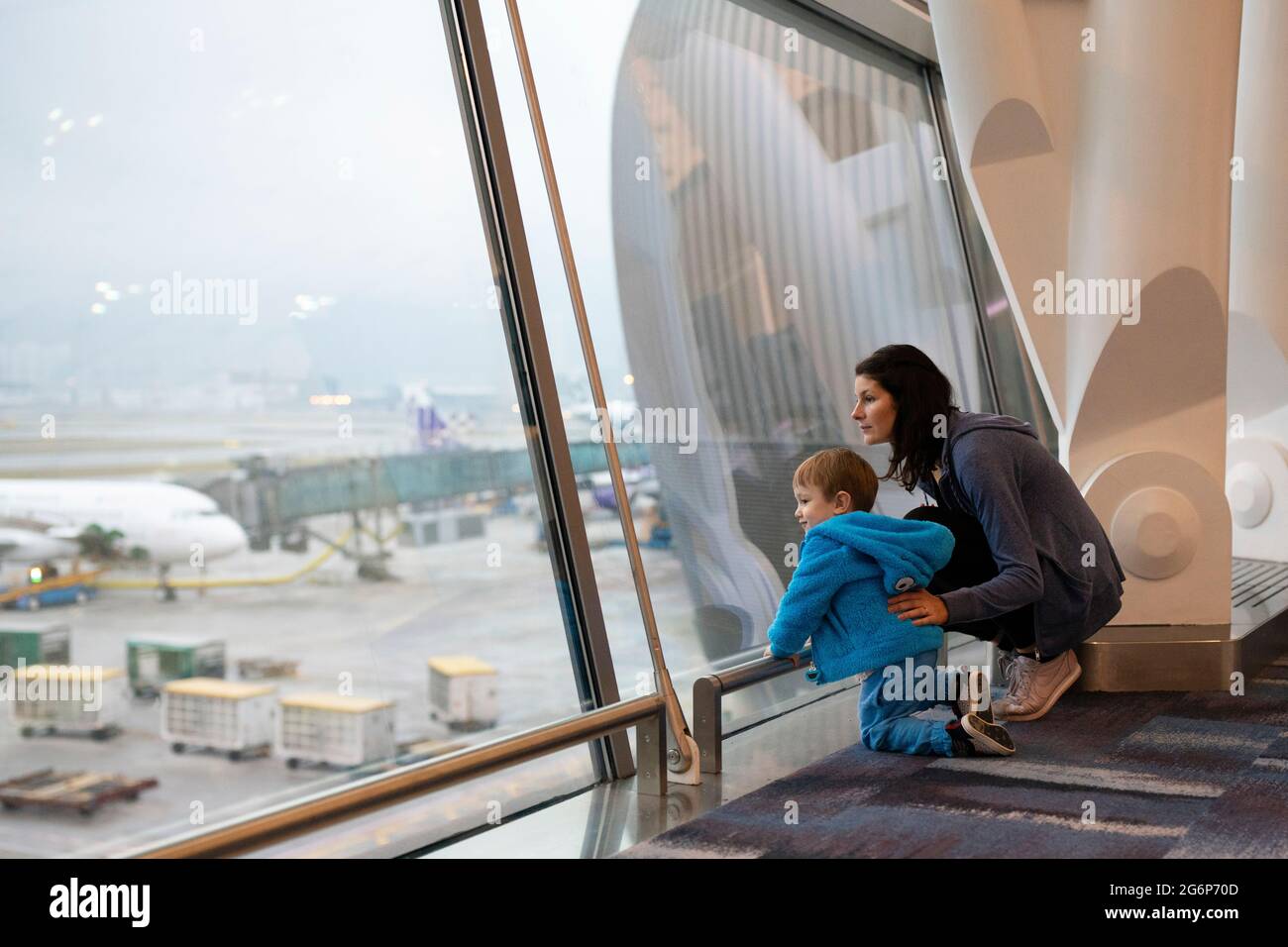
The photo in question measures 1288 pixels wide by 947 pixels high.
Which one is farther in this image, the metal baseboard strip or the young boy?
the metal baseboard strip

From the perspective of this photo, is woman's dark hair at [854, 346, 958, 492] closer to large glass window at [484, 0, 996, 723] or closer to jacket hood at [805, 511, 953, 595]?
jacket hood at [805, 511, 953, 595]

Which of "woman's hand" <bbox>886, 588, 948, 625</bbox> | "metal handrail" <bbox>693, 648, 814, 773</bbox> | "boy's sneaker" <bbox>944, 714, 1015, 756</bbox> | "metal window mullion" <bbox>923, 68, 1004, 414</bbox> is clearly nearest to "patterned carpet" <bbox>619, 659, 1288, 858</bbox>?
"boy's sneaker" <bbox>944, 714, 1015, 756</bbox>

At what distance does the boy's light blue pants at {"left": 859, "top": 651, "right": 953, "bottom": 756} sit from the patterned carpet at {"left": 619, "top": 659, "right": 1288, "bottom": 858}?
0.03 metres

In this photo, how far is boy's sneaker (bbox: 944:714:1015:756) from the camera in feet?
8.56

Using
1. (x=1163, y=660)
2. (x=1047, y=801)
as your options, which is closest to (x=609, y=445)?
(x=1047, y=801)

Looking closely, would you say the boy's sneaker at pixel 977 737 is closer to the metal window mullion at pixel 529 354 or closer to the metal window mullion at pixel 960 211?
the metal window mullion at pixel 529 354

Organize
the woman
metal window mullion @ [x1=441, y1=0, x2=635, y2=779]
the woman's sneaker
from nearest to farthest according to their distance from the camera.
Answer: metal window mullion @ [x1=441, y1=0, x2=635, y2=779] < the woman < the woman's sneaker

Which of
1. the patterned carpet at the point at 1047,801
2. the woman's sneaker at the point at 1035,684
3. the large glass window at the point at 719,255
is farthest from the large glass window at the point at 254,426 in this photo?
the woman's sneaker at the point at 1035,684

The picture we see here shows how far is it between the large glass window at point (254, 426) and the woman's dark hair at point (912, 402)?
0.90 metres

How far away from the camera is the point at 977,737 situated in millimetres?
2604

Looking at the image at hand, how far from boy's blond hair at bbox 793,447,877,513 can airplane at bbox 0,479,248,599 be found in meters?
1.28

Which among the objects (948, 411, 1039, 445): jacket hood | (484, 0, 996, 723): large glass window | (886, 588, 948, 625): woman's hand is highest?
(484, 0, 996, 723): large glass window

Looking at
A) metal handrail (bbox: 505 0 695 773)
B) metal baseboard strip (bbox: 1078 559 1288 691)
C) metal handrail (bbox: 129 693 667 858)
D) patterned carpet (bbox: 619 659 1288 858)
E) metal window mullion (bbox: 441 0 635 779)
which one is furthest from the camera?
metal baseboard strip (bbox: 1078 559 1288 691)

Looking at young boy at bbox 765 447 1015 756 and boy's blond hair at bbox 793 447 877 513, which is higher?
boy's blond hair at bbox 793 447 877 513
